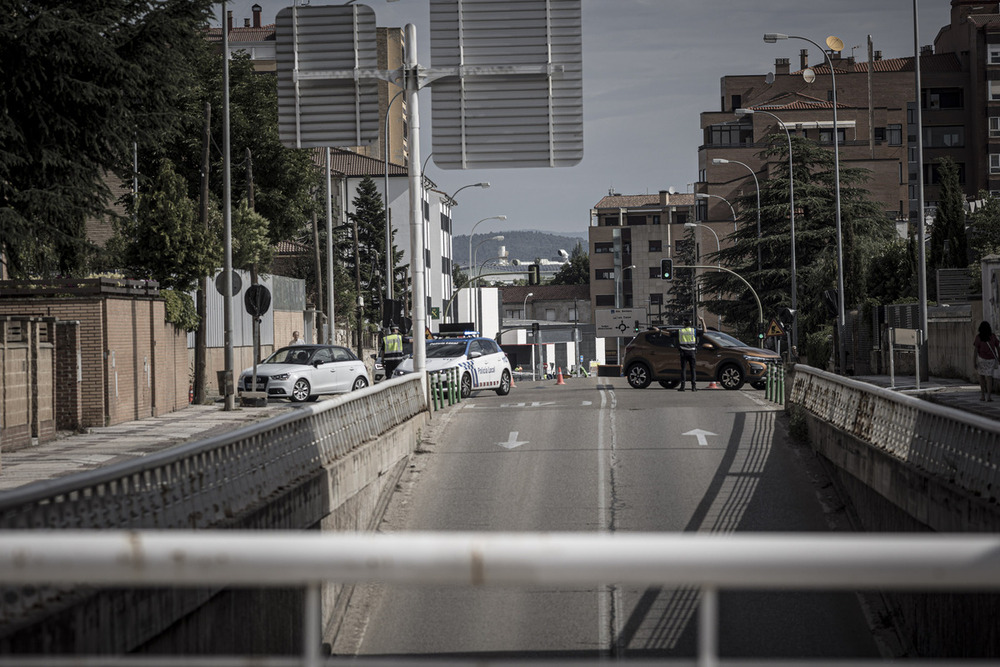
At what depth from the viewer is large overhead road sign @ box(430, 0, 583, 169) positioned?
805 inches

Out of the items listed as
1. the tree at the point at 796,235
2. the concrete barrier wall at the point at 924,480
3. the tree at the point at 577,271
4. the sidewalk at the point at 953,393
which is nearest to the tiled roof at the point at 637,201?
the tree at the point at 577,271

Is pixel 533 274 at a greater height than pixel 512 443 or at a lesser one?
greater

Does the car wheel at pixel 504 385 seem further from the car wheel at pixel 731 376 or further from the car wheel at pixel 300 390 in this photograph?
the car wheel at pixel 731 376

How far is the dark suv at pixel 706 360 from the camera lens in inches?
1385

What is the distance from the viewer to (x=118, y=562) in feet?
8.51

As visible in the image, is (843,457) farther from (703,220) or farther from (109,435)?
(703,220)

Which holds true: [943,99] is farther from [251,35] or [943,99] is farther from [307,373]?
[307,373]

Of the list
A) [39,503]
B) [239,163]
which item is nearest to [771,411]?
[39,503]

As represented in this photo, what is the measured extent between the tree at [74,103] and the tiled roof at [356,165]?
78.1 m

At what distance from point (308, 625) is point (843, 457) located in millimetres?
15471

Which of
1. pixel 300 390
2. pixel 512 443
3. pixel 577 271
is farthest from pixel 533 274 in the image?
pixel 577 271

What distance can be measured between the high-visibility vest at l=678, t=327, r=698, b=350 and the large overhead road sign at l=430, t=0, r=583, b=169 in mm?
12904

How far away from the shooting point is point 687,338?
33.2 meters

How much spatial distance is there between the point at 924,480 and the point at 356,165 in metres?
96.2
